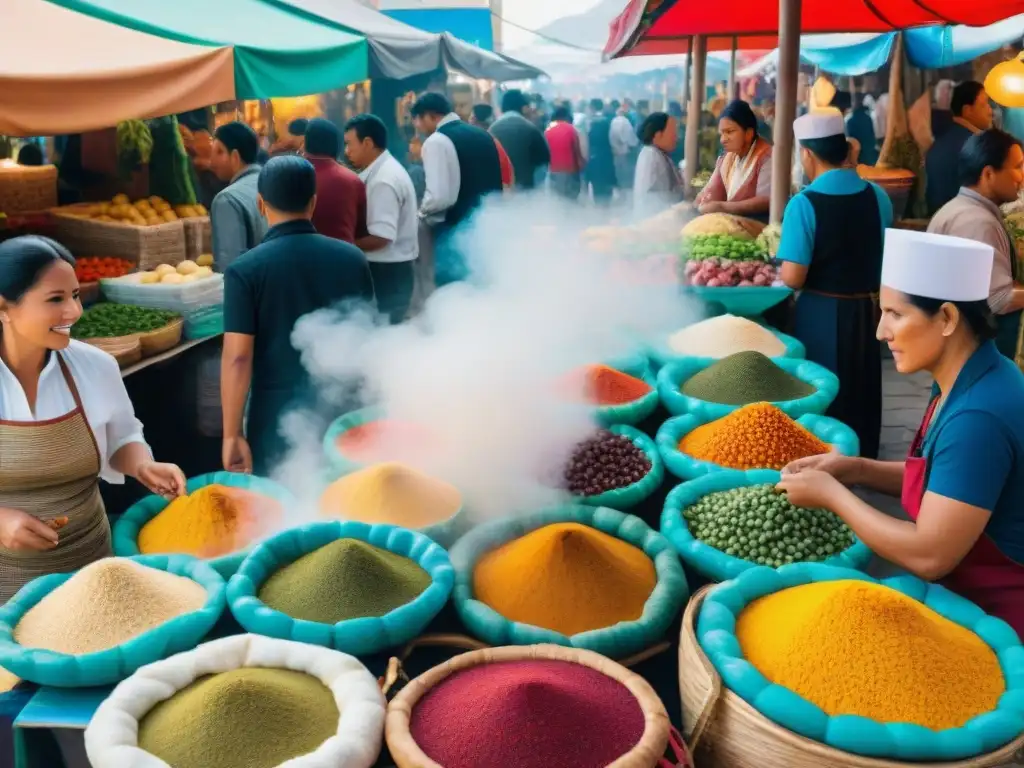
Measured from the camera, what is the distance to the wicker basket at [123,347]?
3.72 m

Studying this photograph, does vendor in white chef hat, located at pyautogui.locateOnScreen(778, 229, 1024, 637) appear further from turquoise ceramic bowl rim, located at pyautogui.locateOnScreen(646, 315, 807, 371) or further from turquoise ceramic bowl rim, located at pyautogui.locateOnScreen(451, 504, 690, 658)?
turquoise ceramic bowl rim, located at pyautogui.locateOnScreen(646, 315, 807, 371)

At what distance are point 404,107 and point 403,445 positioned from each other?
381 inches

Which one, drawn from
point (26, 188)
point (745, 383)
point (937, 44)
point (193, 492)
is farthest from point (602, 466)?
point (937, 44)

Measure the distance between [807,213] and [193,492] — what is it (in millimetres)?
2613

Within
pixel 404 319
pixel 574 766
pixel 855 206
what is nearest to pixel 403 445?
pixel 574 766

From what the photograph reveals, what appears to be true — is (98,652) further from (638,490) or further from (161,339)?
(161,339)

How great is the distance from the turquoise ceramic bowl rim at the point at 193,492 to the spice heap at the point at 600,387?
1130mm

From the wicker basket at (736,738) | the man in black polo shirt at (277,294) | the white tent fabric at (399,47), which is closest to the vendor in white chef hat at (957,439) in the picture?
the wicker basket at (736,738)

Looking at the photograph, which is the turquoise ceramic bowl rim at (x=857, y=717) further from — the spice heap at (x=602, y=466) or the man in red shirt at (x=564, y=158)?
the man in red shirt at (x=564, y=158)

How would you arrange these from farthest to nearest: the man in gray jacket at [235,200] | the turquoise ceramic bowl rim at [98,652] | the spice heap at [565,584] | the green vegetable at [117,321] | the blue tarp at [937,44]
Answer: the blue tarp at [937,44] → the man in gray jacket at [235,200] → the green vegetable at [117,321] → the spice heap at [565,584] → the turquoise ceramic bowl rim at [98,652]

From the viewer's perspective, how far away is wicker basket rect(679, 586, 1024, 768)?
139 centimetres

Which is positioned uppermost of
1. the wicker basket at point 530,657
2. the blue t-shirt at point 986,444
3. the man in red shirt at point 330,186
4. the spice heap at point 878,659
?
the man in red shirt at point 330,186

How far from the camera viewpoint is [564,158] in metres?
10.9

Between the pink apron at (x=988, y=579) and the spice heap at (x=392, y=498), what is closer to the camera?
the pink apron at (x=988, y=579)
